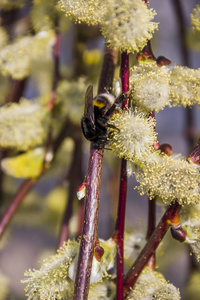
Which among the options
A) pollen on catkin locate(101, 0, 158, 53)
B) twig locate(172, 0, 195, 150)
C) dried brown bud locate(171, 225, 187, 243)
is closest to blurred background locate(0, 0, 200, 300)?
twig locate(172, 0, 195, 150)

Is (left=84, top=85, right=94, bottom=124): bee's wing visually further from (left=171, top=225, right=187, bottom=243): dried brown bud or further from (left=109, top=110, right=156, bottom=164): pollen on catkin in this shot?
(left=171, top=225, right=187, bottom=243): dried brown bud

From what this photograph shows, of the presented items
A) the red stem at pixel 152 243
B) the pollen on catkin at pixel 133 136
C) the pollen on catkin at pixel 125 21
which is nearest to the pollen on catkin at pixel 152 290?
the red stem at pixel 152 243

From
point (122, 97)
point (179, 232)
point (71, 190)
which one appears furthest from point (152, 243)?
point (71, 190)

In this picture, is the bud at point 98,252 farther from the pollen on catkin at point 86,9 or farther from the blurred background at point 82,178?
the pollen on catkin at point 86,9

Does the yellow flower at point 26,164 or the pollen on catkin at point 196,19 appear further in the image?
the yellow flower at point 26,164

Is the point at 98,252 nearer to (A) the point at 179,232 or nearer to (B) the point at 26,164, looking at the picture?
(A) the point at 179,232
